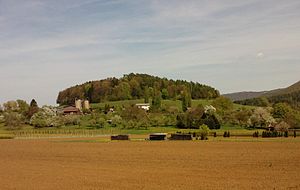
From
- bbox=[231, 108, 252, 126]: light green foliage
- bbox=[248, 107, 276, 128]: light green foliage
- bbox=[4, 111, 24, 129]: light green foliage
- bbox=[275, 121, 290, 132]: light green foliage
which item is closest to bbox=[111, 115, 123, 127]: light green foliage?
bbox=[4, 111, 24, 129]: light green foliage

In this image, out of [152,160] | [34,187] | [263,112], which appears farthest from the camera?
[263,112]

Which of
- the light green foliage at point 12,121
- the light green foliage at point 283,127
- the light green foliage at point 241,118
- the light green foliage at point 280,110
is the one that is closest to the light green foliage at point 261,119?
the light green foliage at point 241,118

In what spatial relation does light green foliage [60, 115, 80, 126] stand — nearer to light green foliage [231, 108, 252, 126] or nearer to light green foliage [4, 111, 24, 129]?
light green foliage [4, 111, 24, 129]

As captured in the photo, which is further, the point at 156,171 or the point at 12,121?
the point at 12,121

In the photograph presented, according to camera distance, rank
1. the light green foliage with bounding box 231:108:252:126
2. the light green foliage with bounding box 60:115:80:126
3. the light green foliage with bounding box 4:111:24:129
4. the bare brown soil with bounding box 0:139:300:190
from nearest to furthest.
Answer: the bare brown soil with bounding box 0:139:300:190 → the light green foliage with bounding box 231:108:252:126 → the light green foliage with bounding box 4:111:24:129 → the light green foliage with bounding box 60:115:80:126

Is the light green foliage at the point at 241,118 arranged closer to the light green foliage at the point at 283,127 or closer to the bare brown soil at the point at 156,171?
the light green foliage at the point at 283,127

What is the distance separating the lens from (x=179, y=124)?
12000 cm

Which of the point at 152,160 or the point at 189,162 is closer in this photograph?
the point at 189,162

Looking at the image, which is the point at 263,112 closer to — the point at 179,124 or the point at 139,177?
the point at 179,124

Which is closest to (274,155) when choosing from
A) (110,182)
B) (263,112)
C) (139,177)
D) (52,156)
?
(139,177)

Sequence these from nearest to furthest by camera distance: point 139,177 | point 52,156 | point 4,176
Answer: point 139,177 → point 4,176 → point 52,156

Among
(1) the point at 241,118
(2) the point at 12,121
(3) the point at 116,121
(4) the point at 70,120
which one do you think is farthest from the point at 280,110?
(2) the point at 12,121

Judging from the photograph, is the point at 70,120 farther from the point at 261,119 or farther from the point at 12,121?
the point at 261,119

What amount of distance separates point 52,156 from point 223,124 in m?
76.8
